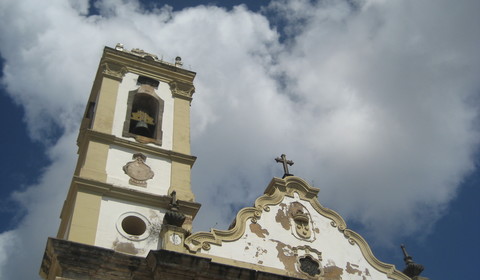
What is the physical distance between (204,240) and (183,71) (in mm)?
6584

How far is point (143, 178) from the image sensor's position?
13.1 metres

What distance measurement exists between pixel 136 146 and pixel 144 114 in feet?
6.34

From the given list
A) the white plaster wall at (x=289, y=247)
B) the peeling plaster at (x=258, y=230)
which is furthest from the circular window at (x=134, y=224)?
the peeling plaster at (x=258, y=230)

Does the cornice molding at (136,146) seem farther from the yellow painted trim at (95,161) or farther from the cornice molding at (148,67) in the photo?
the cornice molding at (148,67)

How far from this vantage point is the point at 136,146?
539 inches

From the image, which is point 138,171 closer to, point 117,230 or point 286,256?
point 117,230

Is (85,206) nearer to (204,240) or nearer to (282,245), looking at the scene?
(204,240)

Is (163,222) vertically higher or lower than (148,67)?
lower

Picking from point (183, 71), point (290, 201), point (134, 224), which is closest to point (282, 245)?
point (290, 201)

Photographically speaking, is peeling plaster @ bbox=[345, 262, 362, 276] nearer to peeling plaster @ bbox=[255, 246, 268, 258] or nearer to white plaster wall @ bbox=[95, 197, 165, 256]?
peeling plaster @ bbox=[255, 246, 268, 258]

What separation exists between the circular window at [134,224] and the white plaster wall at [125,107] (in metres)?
2.55

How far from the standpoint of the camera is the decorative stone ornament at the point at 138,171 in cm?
1294

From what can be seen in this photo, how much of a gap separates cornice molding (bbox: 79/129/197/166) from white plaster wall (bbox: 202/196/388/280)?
2.55 meters

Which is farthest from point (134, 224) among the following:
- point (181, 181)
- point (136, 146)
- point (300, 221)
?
point (300, 221)
